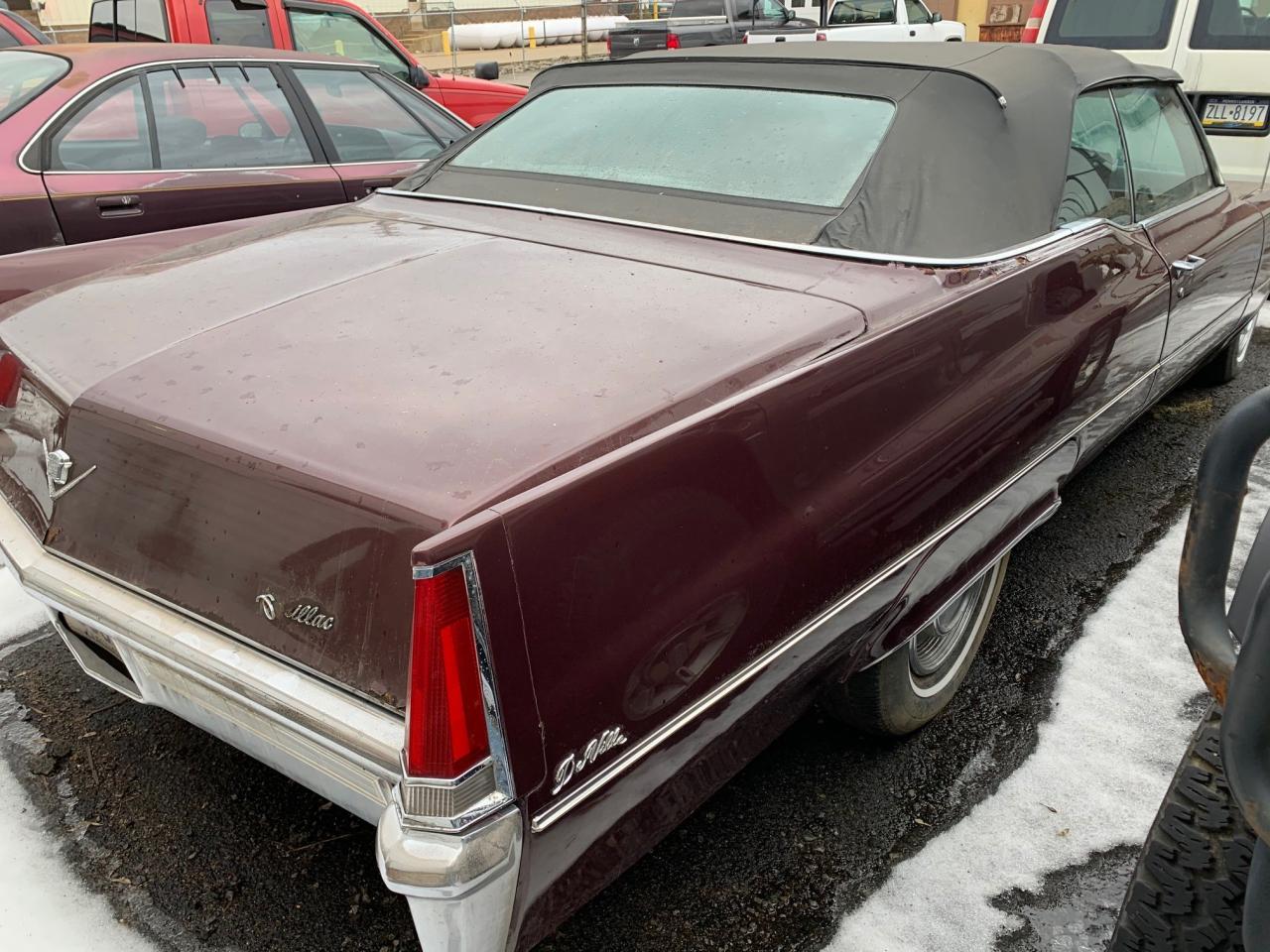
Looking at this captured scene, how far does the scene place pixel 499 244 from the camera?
2.34 m

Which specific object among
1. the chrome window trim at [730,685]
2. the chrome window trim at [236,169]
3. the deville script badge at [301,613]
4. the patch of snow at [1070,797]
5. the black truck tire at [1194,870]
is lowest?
the patch of snow at [1070,797]

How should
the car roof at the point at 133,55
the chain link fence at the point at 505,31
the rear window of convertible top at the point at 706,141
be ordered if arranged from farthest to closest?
1. the chain link fence at the point at 505,31
2. the car roof at the point at 133,55
3. the rear window of convertible top at the point at 706,141

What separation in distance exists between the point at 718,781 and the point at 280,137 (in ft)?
13.2

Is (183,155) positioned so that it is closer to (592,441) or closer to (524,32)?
(592,441)

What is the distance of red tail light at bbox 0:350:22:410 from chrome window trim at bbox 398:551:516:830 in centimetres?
122

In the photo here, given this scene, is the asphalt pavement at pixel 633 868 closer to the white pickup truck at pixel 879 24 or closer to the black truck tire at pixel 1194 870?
the black truck tire at pixel 1194 870

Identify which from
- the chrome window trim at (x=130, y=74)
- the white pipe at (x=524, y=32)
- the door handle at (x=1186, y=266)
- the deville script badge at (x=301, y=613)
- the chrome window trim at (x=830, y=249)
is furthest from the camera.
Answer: the white pipe at (x=524, y=32)

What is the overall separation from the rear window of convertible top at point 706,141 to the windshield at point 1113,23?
4409 mm

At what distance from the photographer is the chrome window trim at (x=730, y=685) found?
4.52ft

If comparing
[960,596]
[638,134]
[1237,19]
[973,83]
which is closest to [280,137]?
[638,134]

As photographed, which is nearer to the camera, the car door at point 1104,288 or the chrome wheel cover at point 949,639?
the chrome wheel cover at point 949,639

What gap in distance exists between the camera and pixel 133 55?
14.2ft

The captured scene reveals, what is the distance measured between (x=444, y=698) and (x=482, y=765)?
0.10 meters

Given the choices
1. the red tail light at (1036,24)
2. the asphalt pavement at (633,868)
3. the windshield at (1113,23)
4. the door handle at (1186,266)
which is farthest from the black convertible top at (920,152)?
the red tail light at (1036,24)
